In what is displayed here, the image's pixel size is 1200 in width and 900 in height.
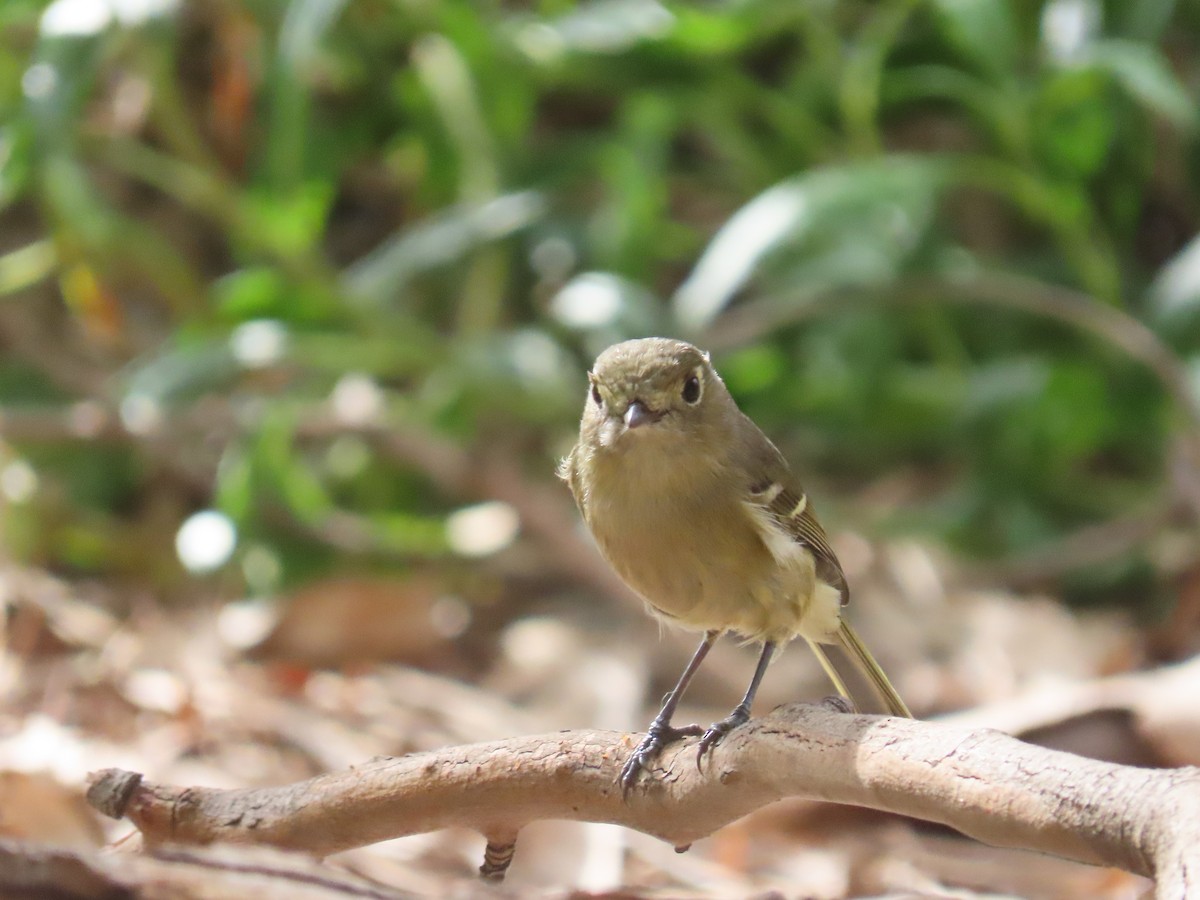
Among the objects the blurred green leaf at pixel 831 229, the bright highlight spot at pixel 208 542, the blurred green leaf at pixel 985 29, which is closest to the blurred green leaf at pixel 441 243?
the blurred green leaf at pixel 831 229

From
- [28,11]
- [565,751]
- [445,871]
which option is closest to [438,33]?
[28,11]

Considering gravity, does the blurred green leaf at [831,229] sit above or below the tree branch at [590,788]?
above

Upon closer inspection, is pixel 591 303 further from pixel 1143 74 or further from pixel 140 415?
pixel 1143 74

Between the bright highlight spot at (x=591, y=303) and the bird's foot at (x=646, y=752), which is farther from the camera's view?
the bright highlight spot at (x=591, y=303)

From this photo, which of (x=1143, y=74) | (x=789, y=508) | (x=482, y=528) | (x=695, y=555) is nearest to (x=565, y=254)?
(x=482, y=528)

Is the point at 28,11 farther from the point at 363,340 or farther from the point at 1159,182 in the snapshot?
the point at 1159,182

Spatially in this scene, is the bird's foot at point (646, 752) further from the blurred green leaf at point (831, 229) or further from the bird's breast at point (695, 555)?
the blurred green leaf at point (831, 229)
